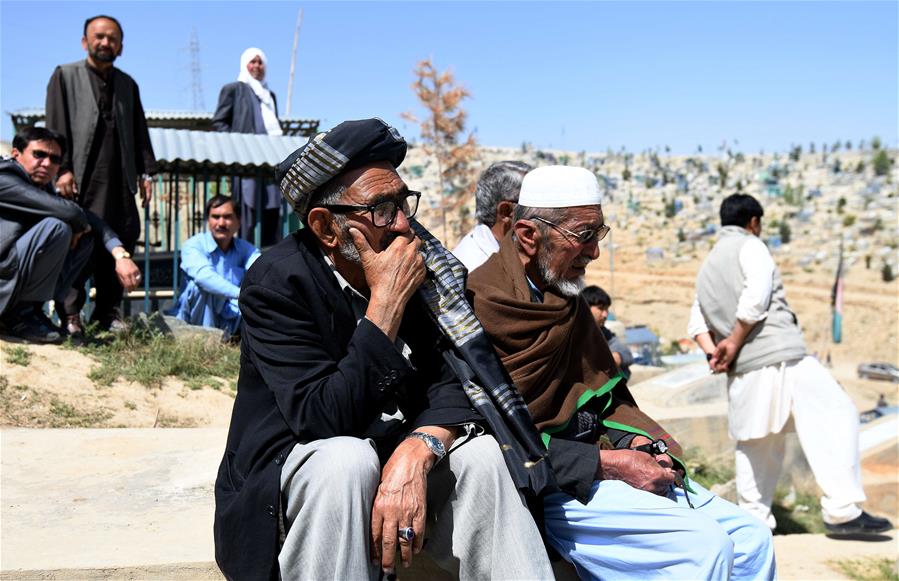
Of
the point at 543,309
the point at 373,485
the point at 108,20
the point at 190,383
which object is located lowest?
the point at 190,383

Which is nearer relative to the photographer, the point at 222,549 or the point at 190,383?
the point at 222,549

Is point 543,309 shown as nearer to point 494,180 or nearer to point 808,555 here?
point 494,180

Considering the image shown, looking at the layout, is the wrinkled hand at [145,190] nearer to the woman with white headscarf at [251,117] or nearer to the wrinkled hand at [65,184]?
the wrinkled hand at [65,184]

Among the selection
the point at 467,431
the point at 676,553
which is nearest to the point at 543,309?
the point at 467,431

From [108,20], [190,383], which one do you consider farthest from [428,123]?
[190,383]

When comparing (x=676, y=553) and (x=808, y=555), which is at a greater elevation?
(x=676, y=553)

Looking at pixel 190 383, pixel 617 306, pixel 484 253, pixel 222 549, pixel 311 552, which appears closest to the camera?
pixel 311 552

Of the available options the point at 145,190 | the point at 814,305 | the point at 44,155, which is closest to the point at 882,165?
the point at 814,305

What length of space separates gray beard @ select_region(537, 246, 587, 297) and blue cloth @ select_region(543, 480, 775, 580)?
2.14ft

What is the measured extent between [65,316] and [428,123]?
8265mm

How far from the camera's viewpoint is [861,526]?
486 centimetres

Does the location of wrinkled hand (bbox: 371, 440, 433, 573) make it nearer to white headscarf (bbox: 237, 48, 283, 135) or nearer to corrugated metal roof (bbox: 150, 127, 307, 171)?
corrugated metal roof (bbox: 150, 127, 307, 171)

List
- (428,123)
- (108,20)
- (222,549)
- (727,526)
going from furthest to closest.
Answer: (428,123)
(108,20)
(727,526)
(222,549)

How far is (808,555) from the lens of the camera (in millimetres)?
4605
